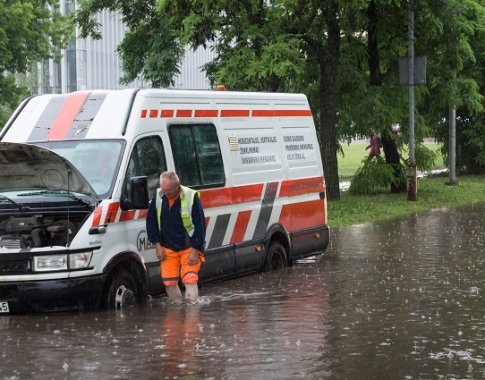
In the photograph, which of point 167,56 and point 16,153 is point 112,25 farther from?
point 16,153

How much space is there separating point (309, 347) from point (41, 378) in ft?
7.32

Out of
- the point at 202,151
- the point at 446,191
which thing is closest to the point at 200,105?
the point at 202,151

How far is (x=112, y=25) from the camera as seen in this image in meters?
80.5

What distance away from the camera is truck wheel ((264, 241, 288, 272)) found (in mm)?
13884

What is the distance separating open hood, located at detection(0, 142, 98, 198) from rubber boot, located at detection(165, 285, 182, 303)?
1.29 metres

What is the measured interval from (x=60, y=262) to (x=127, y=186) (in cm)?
114

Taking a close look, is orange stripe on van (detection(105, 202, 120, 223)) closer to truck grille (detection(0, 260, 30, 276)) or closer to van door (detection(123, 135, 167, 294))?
van door (detection(123, 135, 167, 294))

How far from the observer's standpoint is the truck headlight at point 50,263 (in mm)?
10117

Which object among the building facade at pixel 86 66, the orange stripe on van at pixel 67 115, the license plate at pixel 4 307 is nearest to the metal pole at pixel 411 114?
the orange stripe on van at pixel 67 115

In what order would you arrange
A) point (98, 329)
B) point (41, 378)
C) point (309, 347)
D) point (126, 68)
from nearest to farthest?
point (41, 378) < point (309, 347) < point (98, 329) < point (126, 68)

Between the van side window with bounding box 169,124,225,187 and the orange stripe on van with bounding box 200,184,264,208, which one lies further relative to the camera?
the orange stripe on van with bounding box 200,184,264,208

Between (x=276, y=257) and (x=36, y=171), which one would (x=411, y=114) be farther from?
(x=36, y=171)

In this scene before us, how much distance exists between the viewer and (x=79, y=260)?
10.1m

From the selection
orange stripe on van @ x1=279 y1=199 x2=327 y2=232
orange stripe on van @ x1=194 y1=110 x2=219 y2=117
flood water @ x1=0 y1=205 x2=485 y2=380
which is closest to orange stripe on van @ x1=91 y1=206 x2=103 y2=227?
flood water @ x1=0 y1=205 x2=485 y2=380
